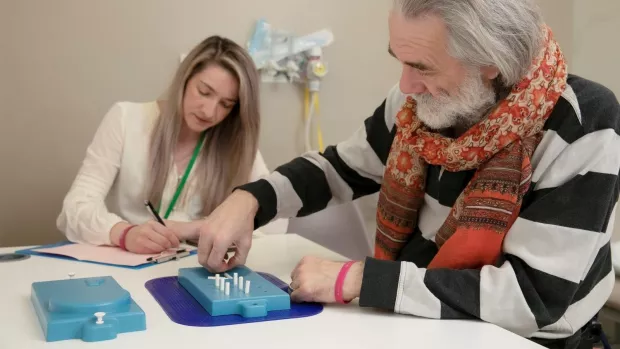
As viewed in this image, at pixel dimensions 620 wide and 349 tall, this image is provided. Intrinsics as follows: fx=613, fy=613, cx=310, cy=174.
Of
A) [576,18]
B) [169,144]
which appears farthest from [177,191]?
[576,18]

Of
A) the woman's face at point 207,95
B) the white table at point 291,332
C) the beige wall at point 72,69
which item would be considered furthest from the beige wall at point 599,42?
the white table at point 291,332

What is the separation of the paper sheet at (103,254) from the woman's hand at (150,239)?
16 millimetres

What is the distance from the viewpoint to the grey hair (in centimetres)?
93

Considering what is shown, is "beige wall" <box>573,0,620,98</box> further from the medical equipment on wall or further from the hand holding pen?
the hand holding pen

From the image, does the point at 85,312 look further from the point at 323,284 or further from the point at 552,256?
the point at 552,256

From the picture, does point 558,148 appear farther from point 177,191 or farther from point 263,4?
point 263,4

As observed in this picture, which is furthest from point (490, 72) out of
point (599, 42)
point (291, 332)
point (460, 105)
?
point (599, 42)

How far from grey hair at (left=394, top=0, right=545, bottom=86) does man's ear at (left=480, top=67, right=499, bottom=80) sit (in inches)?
0.8

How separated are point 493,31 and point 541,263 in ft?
1.17

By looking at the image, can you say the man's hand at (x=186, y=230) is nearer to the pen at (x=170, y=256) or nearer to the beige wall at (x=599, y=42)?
the pen at (x=170, y=256)

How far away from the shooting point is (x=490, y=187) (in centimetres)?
96

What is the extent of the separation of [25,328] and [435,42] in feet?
2.35

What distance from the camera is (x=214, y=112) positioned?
1656 millimetres

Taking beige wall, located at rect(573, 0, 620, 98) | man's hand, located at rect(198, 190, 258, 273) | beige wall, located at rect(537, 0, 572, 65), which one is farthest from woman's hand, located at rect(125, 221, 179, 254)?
beige wall, located at rect(537, 0, 572, 65)
